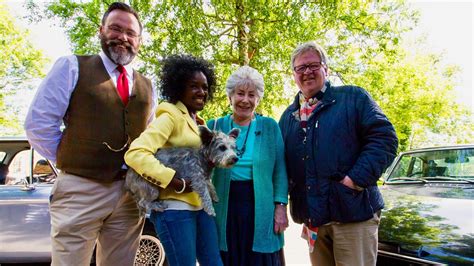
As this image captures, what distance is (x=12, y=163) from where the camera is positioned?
228 inches

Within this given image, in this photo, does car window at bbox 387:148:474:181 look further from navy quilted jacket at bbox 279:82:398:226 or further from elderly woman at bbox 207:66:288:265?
elderly woman at bbox 207:66:288:265

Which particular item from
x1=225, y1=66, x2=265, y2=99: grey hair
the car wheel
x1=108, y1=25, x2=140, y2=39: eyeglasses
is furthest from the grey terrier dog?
the car wheel

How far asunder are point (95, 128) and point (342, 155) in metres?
1.78

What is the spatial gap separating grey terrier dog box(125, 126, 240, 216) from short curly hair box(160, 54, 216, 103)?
1.14ft

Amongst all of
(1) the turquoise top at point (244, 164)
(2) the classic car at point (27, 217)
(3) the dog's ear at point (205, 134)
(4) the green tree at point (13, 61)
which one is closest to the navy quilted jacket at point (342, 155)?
(1) the turquoise top at point (244, 164)

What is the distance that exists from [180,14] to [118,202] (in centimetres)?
1014

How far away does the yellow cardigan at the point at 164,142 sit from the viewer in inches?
95.8

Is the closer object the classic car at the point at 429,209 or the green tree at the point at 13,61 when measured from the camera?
the classic car at the point at 429,209

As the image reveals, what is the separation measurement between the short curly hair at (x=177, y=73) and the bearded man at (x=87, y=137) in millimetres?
274

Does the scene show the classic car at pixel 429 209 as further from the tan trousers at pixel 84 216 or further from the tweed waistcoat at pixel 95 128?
the tweed waistcoat at pixel 95 128

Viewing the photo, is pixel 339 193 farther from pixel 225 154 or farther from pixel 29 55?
pixel 29 55

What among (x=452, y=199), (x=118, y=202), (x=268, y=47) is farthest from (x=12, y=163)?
(x=268, y=47)

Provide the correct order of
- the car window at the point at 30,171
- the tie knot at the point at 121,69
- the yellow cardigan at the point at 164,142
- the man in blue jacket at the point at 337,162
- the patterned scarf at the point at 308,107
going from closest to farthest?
the yellow cardigan at the point at 164,142
the man in blue jacket at the point at 337,162
the tie knot at the point at 121,69
the patterned scarf at the point at 308,107
the car window at the point at 30,171

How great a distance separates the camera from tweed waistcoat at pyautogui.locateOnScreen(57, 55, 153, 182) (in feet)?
9.00
